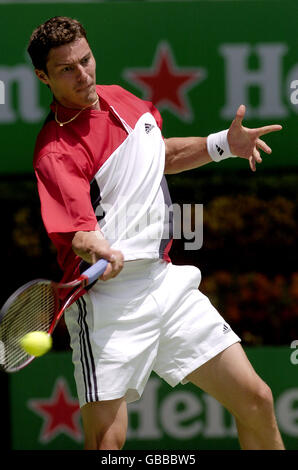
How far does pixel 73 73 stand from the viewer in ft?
12.4

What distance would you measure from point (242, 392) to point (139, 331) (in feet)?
1.53

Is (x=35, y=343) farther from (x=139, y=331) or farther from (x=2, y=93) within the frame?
(x=2, y=93)

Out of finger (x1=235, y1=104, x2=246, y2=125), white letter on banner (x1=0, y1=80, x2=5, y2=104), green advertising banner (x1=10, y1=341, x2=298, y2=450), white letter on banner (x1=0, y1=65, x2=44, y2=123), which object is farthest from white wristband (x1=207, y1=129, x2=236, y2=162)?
green advertising banner (x1=10, y1=341, x2=298, y2=450)

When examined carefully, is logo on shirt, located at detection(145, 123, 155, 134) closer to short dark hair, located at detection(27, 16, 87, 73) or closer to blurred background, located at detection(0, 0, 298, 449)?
short dark hair, located at detection(27, 16, 87, 73)

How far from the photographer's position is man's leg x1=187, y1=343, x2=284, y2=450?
3.83 m

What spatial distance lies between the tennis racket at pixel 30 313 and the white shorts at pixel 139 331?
0.12 meters

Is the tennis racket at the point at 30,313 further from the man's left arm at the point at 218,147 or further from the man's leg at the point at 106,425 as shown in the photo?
the man's left arm at the point at 218,147

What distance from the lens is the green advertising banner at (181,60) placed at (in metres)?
4.96

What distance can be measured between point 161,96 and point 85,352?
5.85 ft

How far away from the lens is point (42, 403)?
17.8 ft

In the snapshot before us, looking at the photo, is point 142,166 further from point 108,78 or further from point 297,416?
point 297,416

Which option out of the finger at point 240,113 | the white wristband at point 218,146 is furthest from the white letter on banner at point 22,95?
the finger at point 240,113

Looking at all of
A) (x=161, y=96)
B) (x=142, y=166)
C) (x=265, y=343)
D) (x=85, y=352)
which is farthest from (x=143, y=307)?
(x=265, y=343)

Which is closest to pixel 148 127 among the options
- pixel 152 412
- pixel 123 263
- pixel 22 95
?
pixel 123 263
